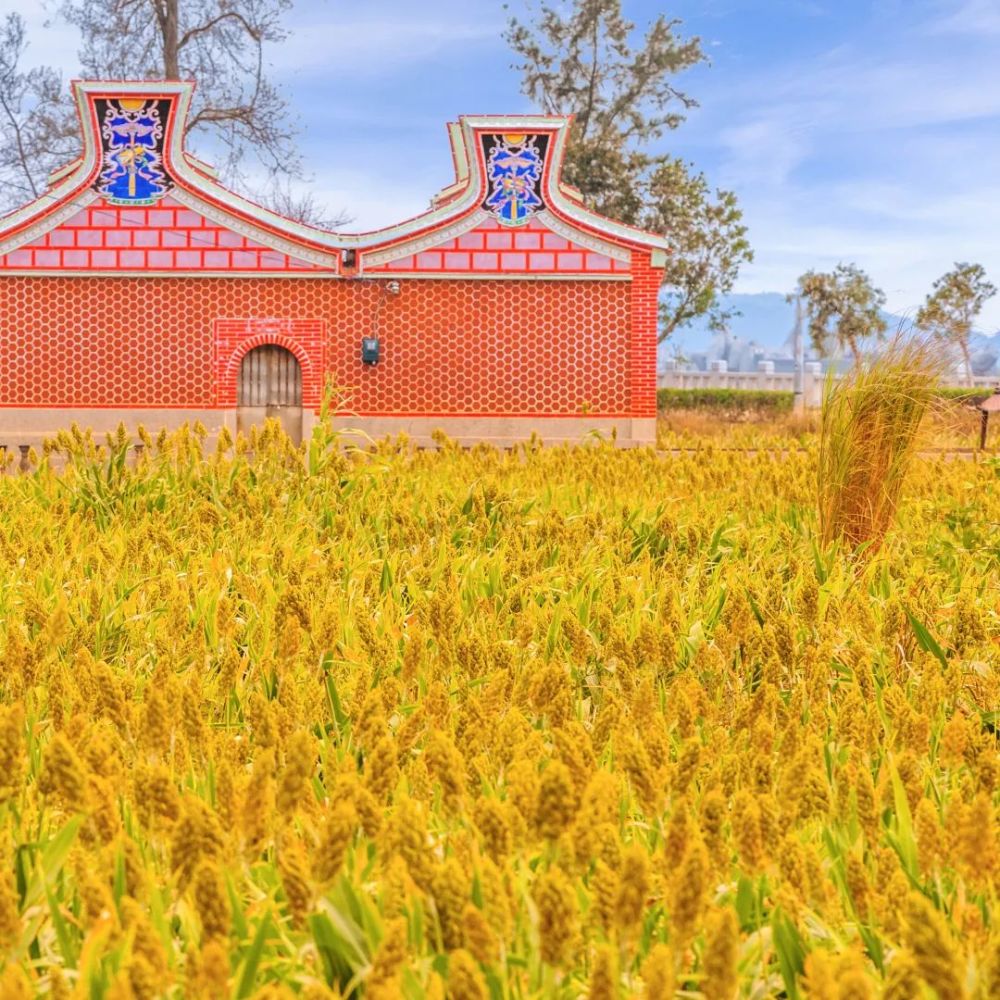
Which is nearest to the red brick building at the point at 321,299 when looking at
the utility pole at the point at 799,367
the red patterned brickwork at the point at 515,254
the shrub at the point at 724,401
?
the red patterned brickwork at the point at 515,254

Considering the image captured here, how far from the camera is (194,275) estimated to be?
19.5 meters

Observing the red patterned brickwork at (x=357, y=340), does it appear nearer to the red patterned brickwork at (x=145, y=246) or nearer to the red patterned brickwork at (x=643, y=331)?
the red patterned brickwork at (x=643, y=331)

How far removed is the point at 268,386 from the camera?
19953 millimetres

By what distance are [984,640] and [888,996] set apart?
6.95 feet

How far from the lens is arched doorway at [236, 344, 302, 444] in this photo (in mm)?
19922

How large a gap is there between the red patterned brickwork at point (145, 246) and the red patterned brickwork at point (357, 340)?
26cm

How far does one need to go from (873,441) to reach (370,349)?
587 inches

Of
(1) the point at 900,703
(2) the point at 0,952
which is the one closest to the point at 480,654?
(1) the point at 900,703

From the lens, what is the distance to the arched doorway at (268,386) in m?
19.9

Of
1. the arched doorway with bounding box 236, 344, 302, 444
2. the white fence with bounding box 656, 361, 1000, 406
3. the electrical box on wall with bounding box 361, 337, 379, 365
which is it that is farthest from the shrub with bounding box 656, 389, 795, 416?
the arched doorway with bounding box 236, 344, 302, 444

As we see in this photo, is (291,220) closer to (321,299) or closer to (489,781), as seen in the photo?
(321,299)

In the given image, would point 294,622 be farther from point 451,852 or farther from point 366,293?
point 366,293

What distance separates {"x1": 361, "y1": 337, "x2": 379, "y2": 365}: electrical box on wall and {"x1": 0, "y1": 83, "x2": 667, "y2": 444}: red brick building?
3 cm

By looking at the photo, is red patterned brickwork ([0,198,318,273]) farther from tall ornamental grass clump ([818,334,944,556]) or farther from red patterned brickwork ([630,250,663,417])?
tall ornamental grass clump ([818,334,944,556])
